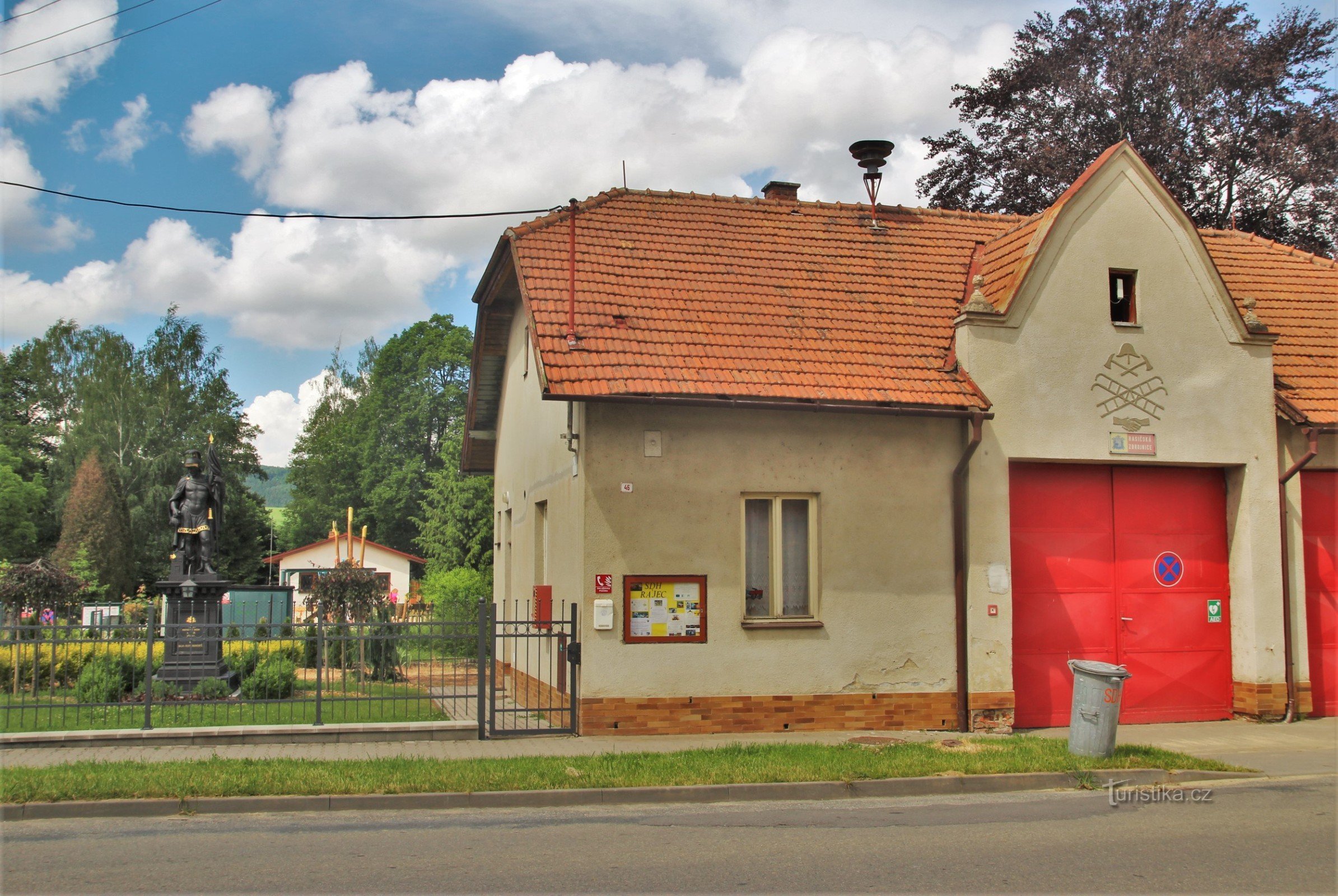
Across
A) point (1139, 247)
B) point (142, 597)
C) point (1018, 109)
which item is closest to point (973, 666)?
point (1139, 247)

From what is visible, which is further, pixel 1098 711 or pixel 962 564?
pixel 962 564

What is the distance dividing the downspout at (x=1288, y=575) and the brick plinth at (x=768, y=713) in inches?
182

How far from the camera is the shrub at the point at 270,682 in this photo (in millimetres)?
12648

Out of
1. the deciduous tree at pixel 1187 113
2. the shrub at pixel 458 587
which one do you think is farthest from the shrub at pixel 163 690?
the deciduous tree at pixel 1187 113

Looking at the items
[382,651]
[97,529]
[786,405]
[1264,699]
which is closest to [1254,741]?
[1264,699]

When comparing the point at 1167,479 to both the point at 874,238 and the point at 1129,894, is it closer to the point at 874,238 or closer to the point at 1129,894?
the point at 874,238

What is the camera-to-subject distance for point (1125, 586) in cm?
1362

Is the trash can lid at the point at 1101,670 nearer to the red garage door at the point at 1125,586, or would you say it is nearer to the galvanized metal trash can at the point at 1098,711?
the galvanized metal trash can at the point at 1098,711

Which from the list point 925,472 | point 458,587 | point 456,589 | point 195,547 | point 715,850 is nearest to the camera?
point 715,850

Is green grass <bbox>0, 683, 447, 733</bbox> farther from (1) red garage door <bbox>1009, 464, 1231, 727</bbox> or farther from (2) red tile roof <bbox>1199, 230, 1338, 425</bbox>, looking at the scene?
(2) red tile roof <bbox>1199, 230, 1338, 425</bbox>

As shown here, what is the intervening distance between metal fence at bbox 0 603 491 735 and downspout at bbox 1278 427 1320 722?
10141 mm

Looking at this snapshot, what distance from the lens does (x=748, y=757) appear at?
33.2ft

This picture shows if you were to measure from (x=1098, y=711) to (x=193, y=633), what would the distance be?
10.5 metres

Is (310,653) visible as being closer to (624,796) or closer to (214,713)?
(214,713)
